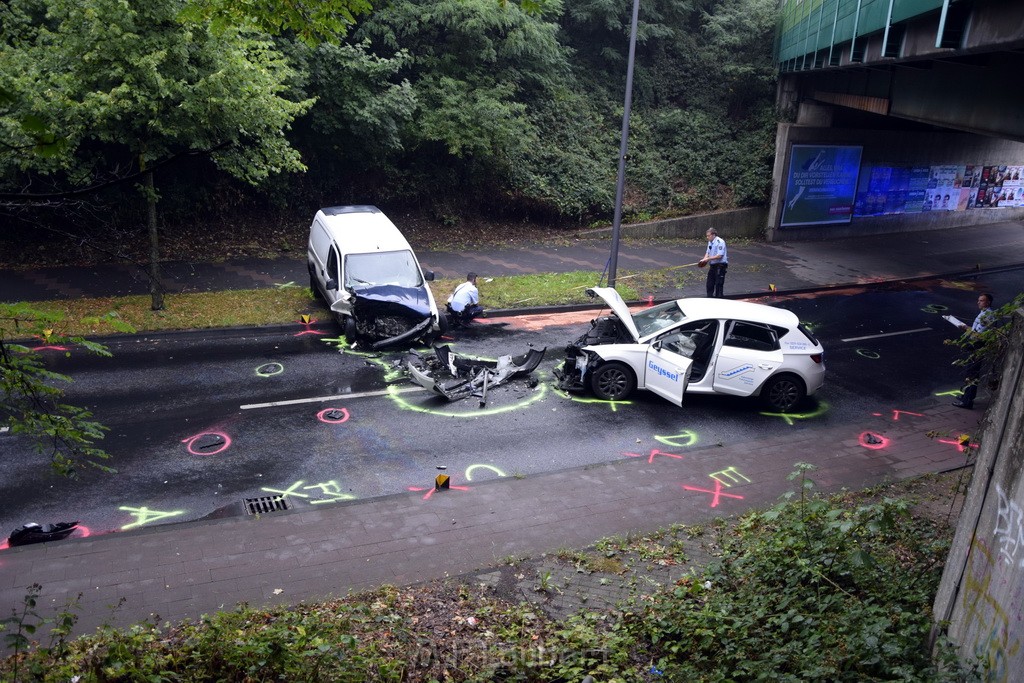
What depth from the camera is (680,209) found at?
24984 millimetres

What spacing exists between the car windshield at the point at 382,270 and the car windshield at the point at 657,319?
4591 millimetres

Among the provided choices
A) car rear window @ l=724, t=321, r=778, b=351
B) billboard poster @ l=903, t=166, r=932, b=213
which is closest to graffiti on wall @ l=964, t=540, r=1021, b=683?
car rear window @ l=724, t=321, r=778, b=351

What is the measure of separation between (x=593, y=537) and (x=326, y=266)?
30.2ft

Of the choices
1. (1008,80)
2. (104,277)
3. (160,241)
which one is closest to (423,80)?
(160,241)

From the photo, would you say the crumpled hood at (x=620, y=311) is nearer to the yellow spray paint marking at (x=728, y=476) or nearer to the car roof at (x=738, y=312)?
the car roof at (x=738, y=312)

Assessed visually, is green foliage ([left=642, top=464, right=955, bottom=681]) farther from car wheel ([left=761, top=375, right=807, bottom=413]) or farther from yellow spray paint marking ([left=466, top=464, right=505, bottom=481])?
car wheel ([left=761, top=375, right=807, bottom=413])

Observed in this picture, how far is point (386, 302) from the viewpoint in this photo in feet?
44.9

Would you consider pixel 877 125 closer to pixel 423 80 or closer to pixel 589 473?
pixel 423 80

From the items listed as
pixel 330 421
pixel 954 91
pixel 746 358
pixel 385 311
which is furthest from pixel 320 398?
pixel 954 91

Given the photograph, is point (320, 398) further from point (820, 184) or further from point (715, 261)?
point (820, 184)

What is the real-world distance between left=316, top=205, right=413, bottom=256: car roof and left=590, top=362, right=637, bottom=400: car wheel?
5.12 meters

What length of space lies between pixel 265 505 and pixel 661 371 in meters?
5.96

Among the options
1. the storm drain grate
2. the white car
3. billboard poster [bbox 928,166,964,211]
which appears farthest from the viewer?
billboard poster [bbox 928,166,964,211]

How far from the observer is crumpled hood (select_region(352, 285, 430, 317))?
1366 cm
